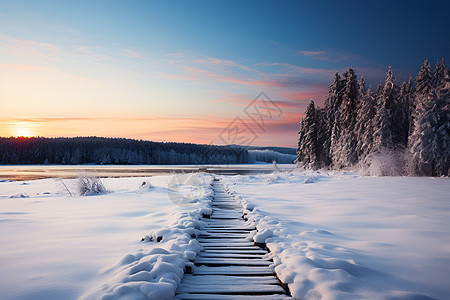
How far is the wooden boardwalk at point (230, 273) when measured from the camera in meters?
3.02

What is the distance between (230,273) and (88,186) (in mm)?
12405

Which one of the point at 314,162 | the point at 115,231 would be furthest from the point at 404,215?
the point at 314,162

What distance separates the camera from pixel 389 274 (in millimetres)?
3406

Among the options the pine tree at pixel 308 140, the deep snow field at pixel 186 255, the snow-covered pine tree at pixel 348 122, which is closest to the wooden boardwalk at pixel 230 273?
the deep snow field at pixel 186 255

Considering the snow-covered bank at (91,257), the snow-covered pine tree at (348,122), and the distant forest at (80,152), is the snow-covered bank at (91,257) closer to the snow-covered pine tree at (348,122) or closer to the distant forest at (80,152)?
the snow-covered pine tree at (348,122)

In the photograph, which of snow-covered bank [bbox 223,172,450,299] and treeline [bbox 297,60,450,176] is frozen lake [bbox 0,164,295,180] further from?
snow-covered bank [bbox 223,172,450,299]

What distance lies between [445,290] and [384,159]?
2524 centimetres

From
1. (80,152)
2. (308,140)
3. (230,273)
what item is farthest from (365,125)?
(80,152)

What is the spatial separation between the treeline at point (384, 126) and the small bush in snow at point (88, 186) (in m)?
24.1

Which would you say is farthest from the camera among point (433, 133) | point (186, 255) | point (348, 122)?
point (348, 122)

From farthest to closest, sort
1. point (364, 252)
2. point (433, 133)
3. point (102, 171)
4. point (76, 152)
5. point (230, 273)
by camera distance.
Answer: point (76, 152)
point (102, 171)
point (433, 133)
point (364, 252)
point (230, 273)

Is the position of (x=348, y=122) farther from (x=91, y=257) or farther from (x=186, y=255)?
(x=91, y=257)

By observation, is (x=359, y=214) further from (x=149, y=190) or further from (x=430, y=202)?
(x=149, y=190)

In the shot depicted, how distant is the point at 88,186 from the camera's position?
44.6 feet
